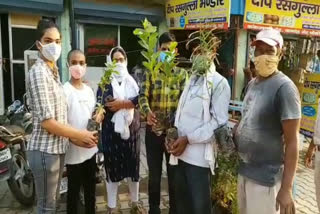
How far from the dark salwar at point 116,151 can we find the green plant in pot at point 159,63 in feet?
2.20

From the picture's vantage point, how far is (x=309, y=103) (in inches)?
246

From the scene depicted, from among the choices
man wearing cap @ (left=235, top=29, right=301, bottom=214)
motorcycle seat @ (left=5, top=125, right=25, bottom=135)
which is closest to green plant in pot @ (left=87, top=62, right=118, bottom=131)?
man wearing cap @ (left=235, top=29, right=301, bottom=214)

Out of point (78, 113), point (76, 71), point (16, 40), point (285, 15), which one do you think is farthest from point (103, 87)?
point (285, 15)

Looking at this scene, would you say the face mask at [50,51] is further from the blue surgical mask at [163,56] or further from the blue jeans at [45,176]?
the blue surgical mask at [163,56]

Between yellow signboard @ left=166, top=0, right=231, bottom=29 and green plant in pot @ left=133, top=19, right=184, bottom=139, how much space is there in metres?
2.98

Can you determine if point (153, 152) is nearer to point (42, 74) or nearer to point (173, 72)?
point (173, 72)

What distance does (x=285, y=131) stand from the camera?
1.89 m

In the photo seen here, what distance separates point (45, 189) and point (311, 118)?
5.38 meters

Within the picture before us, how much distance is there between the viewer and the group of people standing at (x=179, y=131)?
196 centimetres

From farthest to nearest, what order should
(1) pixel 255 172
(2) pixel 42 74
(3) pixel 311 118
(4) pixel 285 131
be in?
(3) pixel 311 118
(2) pixel 42 74
(1) pixel 255 172
(4) pixel 285 131

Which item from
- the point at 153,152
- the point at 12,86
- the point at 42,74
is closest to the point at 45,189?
the point at 42,74

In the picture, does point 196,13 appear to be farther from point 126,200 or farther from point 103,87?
point 126,200

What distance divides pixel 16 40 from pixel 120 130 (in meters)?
4.55

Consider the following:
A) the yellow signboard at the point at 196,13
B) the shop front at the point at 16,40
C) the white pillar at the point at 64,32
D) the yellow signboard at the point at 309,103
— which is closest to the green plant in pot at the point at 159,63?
the yellow signboard at the point at 196,13
